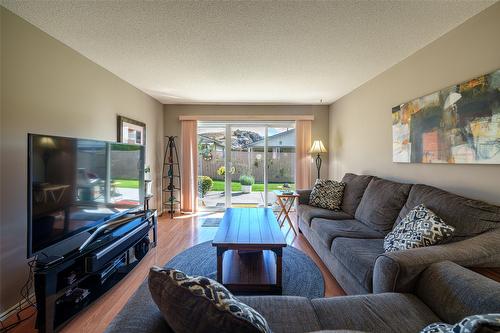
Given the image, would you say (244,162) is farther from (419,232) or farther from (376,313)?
(376,313)

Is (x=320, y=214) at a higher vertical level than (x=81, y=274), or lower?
higher

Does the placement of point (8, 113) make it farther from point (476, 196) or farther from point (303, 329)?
point (476, 196)

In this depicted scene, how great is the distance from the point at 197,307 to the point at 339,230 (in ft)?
6.44

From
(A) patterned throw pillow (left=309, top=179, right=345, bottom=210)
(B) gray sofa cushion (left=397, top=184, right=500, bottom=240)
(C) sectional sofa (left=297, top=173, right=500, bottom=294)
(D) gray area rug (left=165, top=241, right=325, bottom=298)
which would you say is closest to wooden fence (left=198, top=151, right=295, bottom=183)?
(A) patterned throw pillow (left=309, top=179, right=345, bottom=210)

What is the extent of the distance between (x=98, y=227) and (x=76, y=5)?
1.81 metres

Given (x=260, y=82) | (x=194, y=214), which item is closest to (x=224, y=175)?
(x=194, y=214)

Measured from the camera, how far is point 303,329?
103 centimetres

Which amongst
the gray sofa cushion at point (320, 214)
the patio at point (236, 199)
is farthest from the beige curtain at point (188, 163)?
the gray sofa cushion at point (320, 214)

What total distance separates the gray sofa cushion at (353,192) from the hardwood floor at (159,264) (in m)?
0.74

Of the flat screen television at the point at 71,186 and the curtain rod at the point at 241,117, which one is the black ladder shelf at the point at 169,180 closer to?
the curtain rod at the point at 241,117

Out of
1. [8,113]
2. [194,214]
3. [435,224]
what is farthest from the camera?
[194,214]

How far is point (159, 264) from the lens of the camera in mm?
2529

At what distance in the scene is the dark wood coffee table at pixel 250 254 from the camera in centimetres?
196

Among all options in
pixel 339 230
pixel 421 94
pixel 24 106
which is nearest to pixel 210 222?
pixel 339 230
